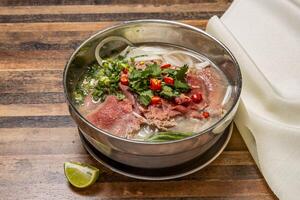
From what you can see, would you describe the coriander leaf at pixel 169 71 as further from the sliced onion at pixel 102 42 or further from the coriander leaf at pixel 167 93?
the sliced onion at pixel 102 42

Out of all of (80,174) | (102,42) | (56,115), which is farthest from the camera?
(102,42)

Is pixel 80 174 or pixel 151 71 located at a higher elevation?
pixel 151 71

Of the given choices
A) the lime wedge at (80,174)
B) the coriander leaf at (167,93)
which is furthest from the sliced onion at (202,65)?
the lime wedge at (80,174)

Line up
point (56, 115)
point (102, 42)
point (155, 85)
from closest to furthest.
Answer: point (155, 85) → point (56, 115) → point (102, 42)

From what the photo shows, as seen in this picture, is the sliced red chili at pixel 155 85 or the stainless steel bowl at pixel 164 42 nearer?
the stainless steel bowl at pixel 164 42

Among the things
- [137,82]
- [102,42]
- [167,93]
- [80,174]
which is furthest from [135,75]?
[80,174]

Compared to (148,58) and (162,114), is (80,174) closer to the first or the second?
(162,114)

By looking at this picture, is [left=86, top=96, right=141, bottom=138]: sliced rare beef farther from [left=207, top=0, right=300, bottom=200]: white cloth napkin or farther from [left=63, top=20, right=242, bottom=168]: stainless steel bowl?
[left=207, top=0, right=300, bottom=200]: white cloth napkin
